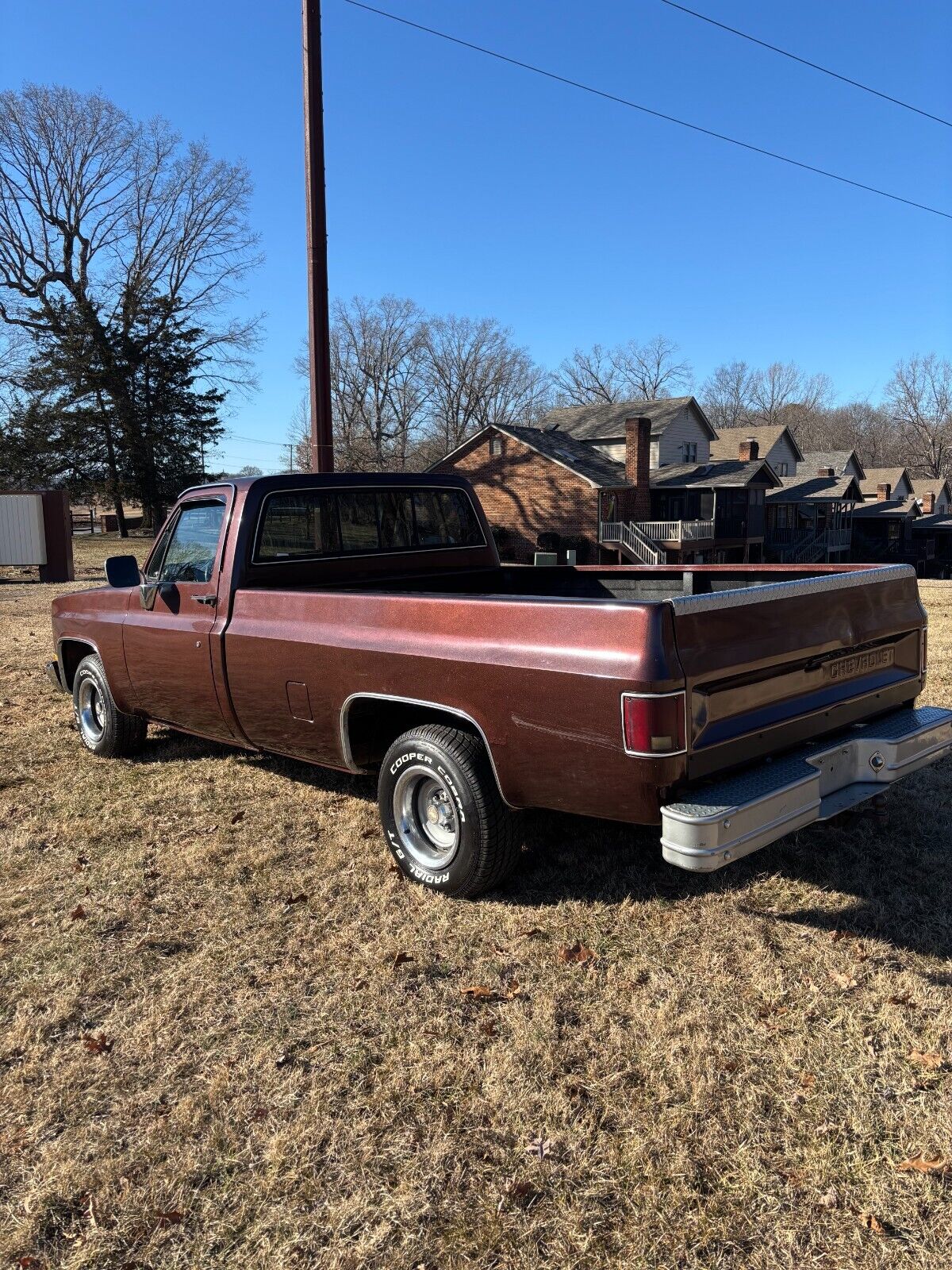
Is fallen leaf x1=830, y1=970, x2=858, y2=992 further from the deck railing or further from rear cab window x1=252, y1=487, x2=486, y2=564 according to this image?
the deck railing

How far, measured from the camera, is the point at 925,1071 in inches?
111

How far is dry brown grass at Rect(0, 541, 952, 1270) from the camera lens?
2270mm

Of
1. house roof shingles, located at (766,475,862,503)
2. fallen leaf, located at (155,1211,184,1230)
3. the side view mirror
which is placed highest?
house roof shingles, located at (766,475,862,503)

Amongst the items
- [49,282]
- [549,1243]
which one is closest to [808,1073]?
[549,1243]

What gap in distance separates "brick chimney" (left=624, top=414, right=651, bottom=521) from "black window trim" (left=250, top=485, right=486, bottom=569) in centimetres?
3320

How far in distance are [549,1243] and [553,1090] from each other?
0.57 metres

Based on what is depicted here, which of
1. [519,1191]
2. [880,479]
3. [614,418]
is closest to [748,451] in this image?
[614,418]

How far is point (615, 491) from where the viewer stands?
124 feet

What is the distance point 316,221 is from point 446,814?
813 centimetres

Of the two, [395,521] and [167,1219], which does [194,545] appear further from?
[167,1219]

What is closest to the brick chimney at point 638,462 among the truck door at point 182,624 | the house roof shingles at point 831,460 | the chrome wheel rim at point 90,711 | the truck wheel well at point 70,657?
the house roof shingles at point 831,460

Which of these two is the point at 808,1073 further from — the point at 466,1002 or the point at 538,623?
the point at 538,623

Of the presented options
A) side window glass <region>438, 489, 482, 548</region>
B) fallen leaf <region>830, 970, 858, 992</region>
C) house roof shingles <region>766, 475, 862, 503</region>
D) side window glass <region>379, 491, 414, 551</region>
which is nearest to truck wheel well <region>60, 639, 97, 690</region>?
side window glass <region>379, 491, 414, 551</region>

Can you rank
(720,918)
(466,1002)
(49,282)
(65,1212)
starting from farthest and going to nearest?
(49,282)
(720,918)
(466,1002)
(65,1212)
